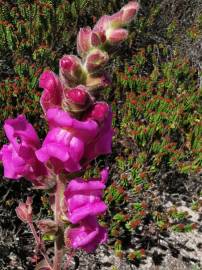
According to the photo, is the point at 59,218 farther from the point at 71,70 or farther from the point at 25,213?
the point at 71,70

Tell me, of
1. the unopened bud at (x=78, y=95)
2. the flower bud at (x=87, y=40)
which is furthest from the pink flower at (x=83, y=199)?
the flower bud at (x=87, y=40)

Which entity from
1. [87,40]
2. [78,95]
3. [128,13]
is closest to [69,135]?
[78,95]

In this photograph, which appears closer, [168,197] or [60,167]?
[60,167]

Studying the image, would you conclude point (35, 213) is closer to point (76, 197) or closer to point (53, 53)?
point (53, 53)

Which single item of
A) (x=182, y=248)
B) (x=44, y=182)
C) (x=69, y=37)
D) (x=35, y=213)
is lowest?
(x=182, y=248)

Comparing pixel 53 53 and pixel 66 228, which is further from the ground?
pixel 66 228

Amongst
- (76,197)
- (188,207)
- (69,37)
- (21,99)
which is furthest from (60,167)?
(69,37)

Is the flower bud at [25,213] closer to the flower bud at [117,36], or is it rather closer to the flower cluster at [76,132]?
the flower cluster at [76,132]

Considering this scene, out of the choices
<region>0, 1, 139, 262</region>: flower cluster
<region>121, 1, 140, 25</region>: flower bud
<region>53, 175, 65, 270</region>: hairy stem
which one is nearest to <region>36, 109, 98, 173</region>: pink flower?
<region>0, 1, 139, 262</region>: flower cluster
